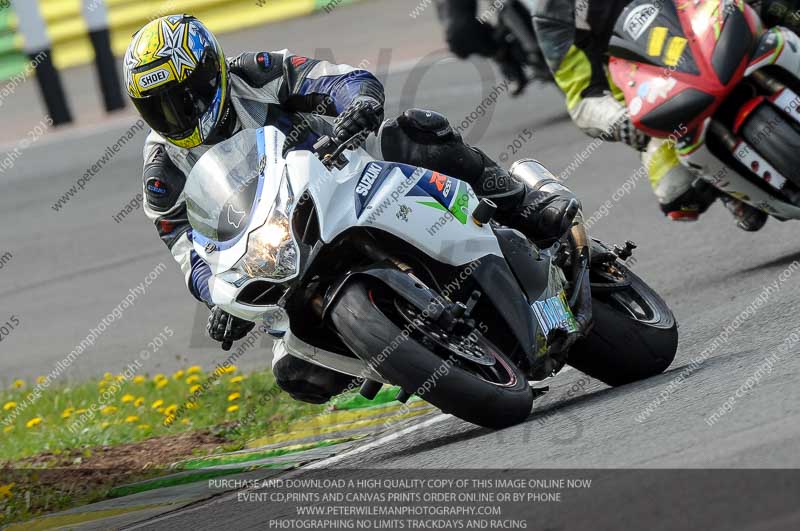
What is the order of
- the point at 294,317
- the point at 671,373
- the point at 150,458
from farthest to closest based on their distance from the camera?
the point at 150,458 < the point at 671,373 < the point at 294,317

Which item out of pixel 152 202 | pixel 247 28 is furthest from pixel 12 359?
pixel 247 28

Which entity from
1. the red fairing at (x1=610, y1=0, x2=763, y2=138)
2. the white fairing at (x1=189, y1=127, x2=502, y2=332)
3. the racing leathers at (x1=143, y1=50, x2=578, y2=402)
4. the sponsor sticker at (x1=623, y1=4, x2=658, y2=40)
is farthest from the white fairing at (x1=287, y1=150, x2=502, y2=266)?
the sponsor sticker at (x1=623, y1=4, x2=658, y2=40)

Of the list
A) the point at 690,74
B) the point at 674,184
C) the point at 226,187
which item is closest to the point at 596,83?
the point at 674,184

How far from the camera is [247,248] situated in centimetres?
455

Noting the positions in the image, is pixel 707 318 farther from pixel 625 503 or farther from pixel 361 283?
pixel 625 503

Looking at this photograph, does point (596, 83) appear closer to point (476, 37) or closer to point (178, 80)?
point (178, 80)

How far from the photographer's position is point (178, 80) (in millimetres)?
5109

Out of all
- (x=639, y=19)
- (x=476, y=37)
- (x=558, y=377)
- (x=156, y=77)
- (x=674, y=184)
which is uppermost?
(x=156, y=77)

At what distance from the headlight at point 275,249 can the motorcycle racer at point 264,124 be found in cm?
41

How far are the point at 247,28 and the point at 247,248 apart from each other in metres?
15.1

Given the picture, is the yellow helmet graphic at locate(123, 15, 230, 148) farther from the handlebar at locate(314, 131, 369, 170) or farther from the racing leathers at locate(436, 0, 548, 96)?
the racing leathers at locate(436, 0, 548, 96)

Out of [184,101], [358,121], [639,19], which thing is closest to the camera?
[358,121]

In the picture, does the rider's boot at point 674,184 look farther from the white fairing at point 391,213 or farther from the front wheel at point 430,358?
the front wheel at point 430,358

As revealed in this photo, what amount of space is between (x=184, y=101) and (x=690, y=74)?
2425 mm
